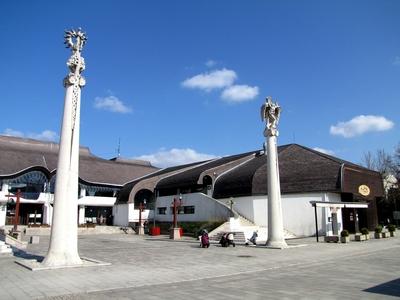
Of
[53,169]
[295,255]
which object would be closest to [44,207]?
[53,169]

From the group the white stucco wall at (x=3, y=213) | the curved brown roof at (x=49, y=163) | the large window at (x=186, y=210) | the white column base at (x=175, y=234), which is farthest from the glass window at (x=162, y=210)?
the white stucco wall at (x=3, y=213)

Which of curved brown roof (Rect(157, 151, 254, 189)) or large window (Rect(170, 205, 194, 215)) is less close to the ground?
curved brown roof (Rect(157, 151, 254, 189))

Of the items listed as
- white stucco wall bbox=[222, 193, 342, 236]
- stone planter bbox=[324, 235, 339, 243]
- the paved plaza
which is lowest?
the paved plaza

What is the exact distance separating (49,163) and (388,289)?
57480 millimetres

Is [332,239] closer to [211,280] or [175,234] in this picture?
[175,234]

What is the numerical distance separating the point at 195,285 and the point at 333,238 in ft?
67.1

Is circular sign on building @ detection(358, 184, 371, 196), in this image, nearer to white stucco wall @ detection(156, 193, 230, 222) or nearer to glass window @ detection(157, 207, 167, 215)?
white stucco wall @ detection(156, 193, 230, 222)

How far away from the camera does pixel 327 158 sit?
40656 millimetres

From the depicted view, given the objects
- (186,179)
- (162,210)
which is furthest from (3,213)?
(186,179)

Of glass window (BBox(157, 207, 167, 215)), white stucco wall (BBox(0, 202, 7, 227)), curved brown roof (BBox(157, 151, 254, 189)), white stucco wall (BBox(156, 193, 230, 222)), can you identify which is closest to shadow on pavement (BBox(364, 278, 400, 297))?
white stucco wall (BBox(156, 193, 230, 222))

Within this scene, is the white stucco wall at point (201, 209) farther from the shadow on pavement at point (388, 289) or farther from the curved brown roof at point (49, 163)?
the shadow on pavement at point (388, 289)

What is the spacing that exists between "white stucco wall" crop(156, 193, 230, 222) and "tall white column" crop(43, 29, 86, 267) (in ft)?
87.1

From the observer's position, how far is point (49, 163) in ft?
198

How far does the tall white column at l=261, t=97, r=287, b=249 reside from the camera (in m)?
24.8
